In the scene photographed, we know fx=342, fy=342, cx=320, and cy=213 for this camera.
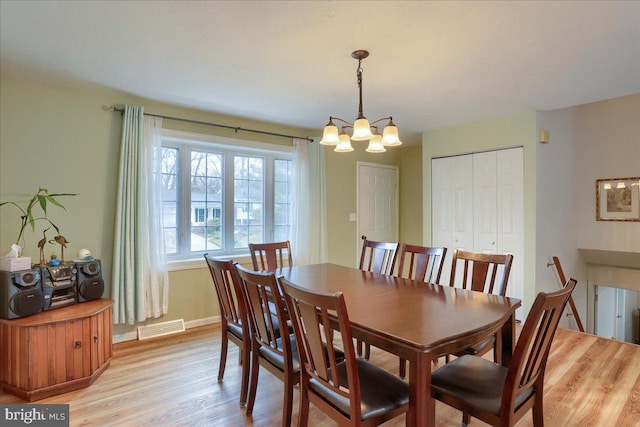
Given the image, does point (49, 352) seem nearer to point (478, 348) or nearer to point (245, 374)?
point (245, 374)

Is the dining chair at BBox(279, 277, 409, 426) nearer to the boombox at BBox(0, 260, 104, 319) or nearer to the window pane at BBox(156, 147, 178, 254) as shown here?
the boombox at BBox(0, 260, 104, 319)

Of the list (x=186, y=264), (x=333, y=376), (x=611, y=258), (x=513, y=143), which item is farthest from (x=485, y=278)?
(x=611, y=258)

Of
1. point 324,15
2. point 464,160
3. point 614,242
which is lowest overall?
point 614,242

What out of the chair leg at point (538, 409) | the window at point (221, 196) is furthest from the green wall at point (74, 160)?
the chair leg at point (538, 409)

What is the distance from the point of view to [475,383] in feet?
5.15

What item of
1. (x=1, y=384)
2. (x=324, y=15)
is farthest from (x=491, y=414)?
(x=1, y=384)

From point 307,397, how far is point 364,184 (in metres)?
3.69

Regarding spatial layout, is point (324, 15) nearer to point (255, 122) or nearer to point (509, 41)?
point (509, 41)

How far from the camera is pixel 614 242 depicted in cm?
421

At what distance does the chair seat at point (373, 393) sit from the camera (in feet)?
4.66

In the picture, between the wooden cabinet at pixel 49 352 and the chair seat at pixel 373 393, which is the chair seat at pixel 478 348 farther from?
the wooden cabinet at pixel 49 352

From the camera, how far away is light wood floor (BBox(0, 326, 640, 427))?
2023 millimetres

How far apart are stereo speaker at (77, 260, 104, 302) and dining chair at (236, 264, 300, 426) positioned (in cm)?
152

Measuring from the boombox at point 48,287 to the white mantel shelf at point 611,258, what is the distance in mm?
5500
